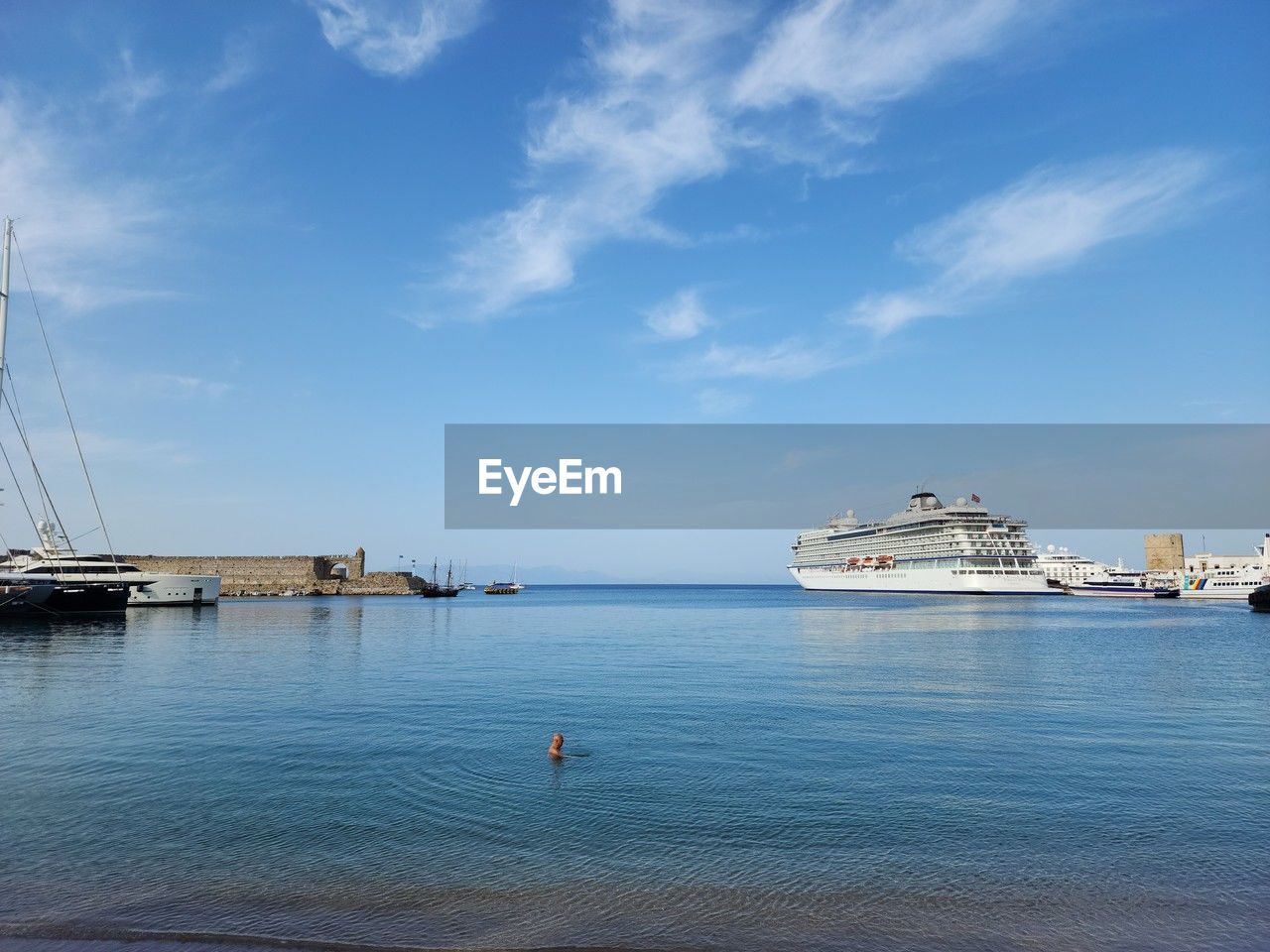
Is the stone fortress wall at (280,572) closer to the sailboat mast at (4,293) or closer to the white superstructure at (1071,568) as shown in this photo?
the sailboat mast at (4,293)

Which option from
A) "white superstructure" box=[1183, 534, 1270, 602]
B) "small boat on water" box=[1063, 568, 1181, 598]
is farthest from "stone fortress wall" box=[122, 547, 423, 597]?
"white superstructure" box=[1183, 534, 1270, 602]

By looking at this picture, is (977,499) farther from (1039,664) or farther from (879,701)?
(879,701)

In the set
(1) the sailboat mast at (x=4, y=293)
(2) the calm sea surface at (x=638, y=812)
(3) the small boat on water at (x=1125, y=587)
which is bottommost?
(3) the small boat on water at (x=1125, y=587)

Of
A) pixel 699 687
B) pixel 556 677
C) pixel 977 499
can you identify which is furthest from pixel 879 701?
pixel 977 499

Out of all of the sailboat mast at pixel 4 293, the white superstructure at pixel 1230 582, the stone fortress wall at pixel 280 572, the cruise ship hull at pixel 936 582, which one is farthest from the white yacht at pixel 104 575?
the white superstructure at pixel 1230 582

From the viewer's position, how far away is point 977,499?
129m

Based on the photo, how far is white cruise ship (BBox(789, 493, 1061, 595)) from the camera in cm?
12069

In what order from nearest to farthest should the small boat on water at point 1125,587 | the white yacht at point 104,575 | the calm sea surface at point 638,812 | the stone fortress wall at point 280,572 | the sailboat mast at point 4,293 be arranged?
the calm sea surface at point 638,812
the sailboat mast at point 4,293
the white yacht at point 104,575
the small boat on water at point 1125,587
the stone fortress wall at point 280,572

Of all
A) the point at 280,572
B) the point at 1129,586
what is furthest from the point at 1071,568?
the point at 280,572

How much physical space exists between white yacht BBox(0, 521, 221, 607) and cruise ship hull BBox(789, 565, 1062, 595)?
4230 inches

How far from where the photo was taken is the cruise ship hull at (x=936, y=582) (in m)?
120

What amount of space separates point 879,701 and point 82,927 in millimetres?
23310

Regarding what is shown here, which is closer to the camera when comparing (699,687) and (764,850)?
(764,850)

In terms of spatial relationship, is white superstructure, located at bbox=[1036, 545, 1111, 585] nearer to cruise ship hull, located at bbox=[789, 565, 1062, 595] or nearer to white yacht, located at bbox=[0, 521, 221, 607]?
cruise ship hull, located at bbox=[789, 565, 1062, 595]
